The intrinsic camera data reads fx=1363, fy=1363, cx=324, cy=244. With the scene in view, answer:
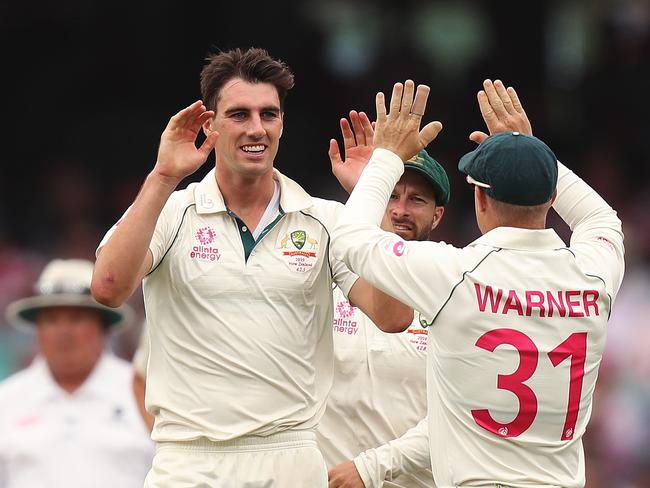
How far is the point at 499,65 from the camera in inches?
549

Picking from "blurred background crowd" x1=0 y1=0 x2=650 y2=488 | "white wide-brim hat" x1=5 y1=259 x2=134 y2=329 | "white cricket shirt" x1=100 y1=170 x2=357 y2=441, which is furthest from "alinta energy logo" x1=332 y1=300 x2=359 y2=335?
"blurred background crowd" x1=0 y1=0 x2=650 y2=488

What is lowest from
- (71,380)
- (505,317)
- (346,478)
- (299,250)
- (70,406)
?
(70,406)

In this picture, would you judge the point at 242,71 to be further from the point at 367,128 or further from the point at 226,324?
the point at 226,324

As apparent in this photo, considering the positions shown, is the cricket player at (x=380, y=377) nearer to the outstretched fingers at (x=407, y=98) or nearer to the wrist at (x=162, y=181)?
the outstretched fingers at (x=407, y=98)

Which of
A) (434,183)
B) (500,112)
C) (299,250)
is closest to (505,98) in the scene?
(500,112)

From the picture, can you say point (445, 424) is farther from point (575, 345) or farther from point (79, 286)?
point (79, 286)

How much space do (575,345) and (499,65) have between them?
31.8 feet

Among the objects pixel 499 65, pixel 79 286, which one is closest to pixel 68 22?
pixel 499 65

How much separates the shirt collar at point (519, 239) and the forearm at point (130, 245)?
3.60ft

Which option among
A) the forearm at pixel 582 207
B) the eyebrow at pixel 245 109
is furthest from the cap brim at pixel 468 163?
the eyebrow at pixel 245 109

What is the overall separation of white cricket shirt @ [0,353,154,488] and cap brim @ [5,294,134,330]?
0.37 metres

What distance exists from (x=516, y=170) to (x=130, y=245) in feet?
4.36

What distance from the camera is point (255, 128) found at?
4.99 m

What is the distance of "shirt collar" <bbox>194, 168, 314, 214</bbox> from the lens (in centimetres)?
504
